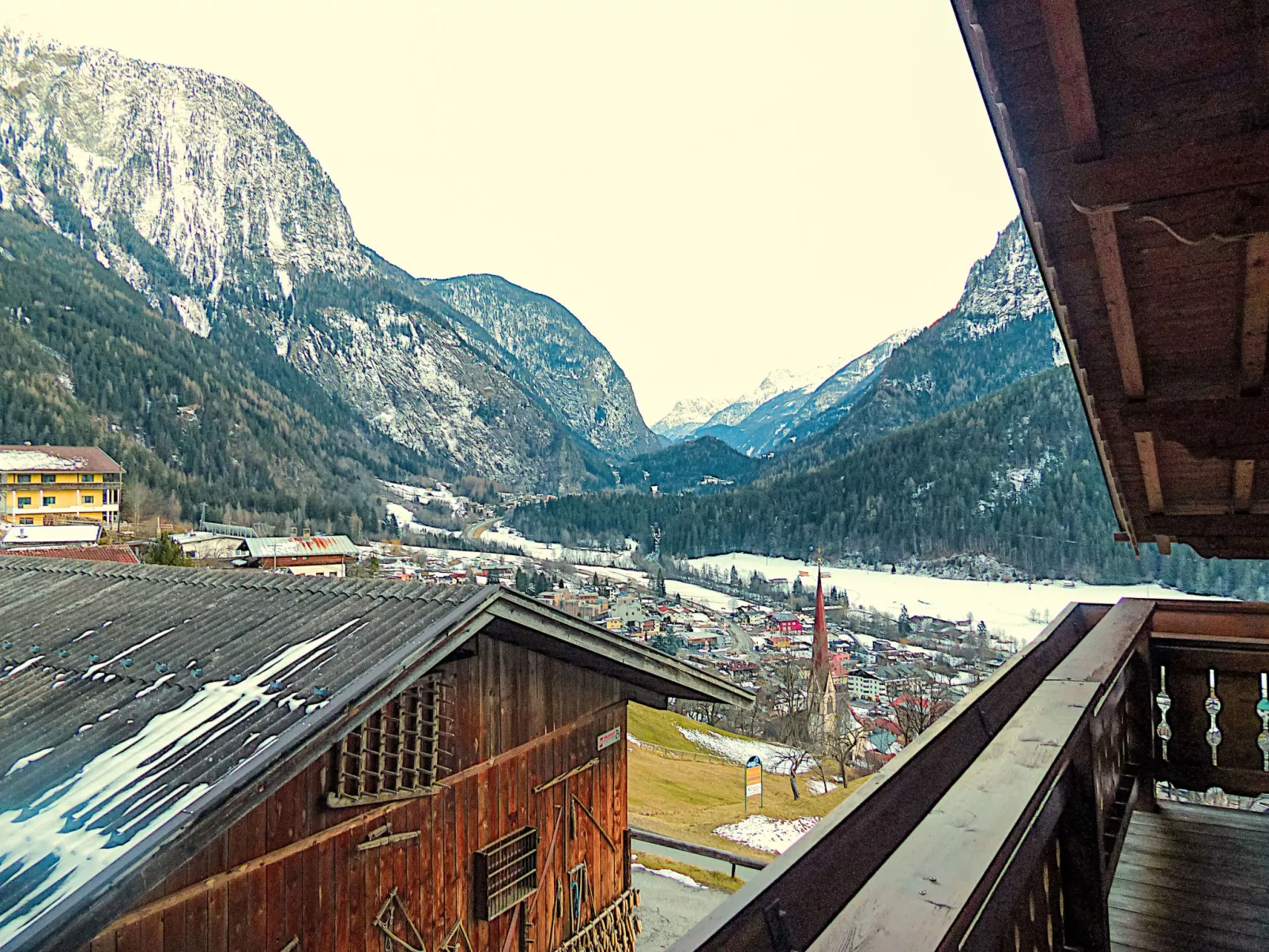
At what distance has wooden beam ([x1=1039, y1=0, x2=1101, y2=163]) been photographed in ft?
4.75

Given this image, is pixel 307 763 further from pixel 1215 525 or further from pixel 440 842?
pixel 1215 525

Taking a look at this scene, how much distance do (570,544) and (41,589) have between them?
101390 millimetres

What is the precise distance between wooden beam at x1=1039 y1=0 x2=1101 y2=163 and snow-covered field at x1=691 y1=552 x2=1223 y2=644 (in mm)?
65100

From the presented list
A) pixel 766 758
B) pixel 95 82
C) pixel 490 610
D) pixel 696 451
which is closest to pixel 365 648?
pixel 490 610

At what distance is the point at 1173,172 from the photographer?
1.77 metres

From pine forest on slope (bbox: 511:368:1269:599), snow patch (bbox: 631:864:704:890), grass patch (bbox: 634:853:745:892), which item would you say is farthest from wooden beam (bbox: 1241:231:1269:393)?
pine forest on slope (bbox: 511:368:1269:599)

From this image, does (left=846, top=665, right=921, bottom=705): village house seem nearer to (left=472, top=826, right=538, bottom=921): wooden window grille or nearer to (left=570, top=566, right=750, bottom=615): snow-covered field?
(left=570, top=566, right=750, bottom=615): snow-covered field

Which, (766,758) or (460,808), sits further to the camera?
(766,758)

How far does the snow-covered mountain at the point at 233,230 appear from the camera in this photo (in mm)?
107375

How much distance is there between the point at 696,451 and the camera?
177m

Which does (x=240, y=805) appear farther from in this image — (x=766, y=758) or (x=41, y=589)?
(x=766, y=758)

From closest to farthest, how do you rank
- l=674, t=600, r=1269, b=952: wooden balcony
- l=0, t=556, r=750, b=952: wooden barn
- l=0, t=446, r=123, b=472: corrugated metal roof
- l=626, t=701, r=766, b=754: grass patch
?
l=674, t=600, r=1269, b=952: wooden balcony < l=0, t=556, r=750, b=952: wooden barn < l=626, t=701, r=766, b=754: grass patch < l=0, t=446, r=123, b=472: corrugated metal roof

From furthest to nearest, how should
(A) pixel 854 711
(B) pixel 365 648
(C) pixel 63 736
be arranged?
(A) pixel 854 711, (B) pixel 365 648, (C) pixel 63 736

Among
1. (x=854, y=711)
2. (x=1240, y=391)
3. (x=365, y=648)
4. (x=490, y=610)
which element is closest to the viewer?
(x=1240, y=391)
